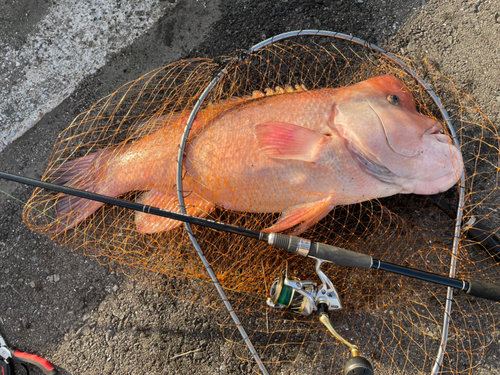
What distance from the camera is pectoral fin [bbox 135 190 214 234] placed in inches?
89.4

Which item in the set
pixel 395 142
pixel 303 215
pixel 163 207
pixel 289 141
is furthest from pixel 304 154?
pixel 163 207

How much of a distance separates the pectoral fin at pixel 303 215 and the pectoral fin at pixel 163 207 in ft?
1.66

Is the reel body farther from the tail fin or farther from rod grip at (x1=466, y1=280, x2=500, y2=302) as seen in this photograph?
the tail fin

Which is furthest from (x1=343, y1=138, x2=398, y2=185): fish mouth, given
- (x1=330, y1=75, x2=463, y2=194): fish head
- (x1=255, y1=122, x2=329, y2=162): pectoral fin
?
(x1=255, y1=122, x2=329, y2=162): pectoral fin

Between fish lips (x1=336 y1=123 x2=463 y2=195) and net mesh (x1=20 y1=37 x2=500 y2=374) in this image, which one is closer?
fish lips (x1=336 y1=123 x2=463 y2=195)

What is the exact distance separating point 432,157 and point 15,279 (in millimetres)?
3156

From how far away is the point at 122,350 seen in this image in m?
2.44

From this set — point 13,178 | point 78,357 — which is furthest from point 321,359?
point 13,178

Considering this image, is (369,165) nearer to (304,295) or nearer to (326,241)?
(326,241)

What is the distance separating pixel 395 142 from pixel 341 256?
820 mm

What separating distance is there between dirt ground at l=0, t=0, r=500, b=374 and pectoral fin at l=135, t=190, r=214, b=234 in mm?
502

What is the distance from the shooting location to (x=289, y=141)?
2.00 m

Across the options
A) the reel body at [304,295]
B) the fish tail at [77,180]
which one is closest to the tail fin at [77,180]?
the fish tail at [77,180]

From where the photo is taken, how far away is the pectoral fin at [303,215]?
81.7 inches
